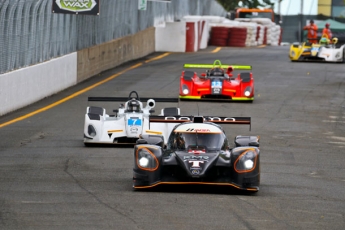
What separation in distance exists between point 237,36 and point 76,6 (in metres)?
27.7

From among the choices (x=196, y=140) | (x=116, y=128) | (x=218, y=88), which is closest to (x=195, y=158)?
(x=196, y=140)

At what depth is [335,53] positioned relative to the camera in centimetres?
4138

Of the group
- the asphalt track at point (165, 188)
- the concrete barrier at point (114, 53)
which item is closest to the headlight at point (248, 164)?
the asphalt track at point (165, 188)

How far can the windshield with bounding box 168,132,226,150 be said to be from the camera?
41.9 feet

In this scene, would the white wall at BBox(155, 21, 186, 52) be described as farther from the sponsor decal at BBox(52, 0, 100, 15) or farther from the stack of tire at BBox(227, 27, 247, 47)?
the sponsor decal at BBox(52, 0, 100, 15)

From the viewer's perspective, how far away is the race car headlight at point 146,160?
1189 cm

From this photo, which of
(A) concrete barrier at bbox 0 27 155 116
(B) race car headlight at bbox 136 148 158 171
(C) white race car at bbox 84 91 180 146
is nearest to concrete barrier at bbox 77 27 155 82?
(A) concrete barrier at bbox 0 27 155 116

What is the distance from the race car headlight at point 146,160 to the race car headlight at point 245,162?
107cm

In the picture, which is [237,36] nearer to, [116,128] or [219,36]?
[219,36]

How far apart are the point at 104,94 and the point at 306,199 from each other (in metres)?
16.5

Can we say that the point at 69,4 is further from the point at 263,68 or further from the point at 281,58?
the point at 281,58

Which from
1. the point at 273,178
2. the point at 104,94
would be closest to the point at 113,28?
Result: the point at 104,94

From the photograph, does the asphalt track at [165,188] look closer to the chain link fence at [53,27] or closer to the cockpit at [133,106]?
the cockpit at [133,106]

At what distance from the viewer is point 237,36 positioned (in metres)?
53.4
